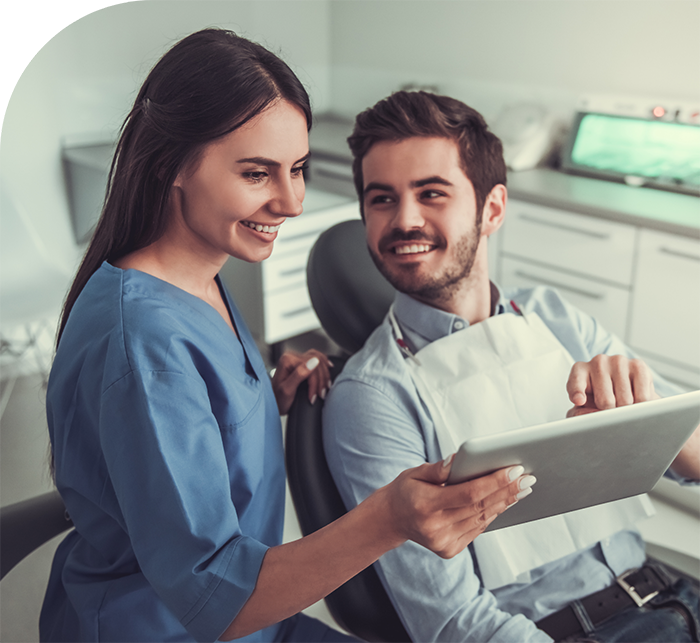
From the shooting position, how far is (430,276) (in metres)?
1.23

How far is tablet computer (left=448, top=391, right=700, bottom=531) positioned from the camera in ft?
2.23

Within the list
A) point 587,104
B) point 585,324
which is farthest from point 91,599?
point 587,104

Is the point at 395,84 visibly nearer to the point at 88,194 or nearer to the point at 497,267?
the point at 497,267

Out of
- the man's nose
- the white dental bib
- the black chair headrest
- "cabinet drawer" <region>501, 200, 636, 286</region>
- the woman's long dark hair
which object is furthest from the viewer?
"cabinet drawer" <region>501, 200, 636, 286</region>

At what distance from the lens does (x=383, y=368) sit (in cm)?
113

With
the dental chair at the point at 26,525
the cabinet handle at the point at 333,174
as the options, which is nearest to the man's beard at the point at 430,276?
the dental chair at the point at 26,525

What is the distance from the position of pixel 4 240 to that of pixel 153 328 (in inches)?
92.3

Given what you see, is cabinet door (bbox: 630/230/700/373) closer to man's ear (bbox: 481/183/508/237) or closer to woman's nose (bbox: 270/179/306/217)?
man's ear (bbox: 481/183/508/237)

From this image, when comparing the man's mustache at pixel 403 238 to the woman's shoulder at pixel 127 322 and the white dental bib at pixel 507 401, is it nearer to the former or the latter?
the white dental bib at pixel 507 401

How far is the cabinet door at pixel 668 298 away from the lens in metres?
2.28

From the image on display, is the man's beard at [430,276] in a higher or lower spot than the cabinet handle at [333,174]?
higher

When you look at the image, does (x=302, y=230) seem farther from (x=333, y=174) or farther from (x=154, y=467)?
(x=154, y=467)

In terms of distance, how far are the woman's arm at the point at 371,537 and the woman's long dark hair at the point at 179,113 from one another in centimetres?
43

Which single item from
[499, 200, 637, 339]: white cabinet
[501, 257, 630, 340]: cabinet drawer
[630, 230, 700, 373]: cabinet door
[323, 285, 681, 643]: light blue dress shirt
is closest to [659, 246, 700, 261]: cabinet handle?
[630, 230, 700, 373]: cabinet door
